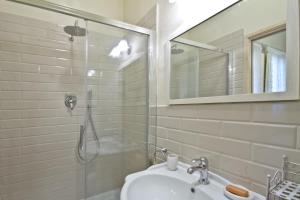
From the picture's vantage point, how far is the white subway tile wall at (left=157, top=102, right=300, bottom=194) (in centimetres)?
64

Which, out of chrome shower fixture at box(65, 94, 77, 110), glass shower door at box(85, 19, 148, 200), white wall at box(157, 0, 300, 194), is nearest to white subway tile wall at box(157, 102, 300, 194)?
white wall at box(157, 0, 300, 194)

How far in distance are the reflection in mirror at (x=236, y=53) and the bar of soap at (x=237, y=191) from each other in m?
0.39

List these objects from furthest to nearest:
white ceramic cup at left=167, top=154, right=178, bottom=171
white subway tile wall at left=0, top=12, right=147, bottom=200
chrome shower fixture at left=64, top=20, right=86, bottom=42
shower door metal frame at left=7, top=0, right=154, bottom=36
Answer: chrome shower fixture at left=64, top=20, right=86, bottom=42 → white subway tile wall at left=0, top=12, right=147, bottom=200 → shower door metal frame at left=7, top=0, right=154, bottom=36 → white ceramic cup at left=167, top=154, right=178, bottom=171

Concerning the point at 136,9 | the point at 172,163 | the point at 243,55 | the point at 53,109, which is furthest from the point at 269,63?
the point at 53,109

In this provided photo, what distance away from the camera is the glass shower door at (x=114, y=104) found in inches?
66.1

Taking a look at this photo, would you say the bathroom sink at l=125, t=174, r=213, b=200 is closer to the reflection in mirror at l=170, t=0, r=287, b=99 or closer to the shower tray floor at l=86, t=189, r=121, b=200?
the reflection in mirror at l=170, t=0, r=287, b=99

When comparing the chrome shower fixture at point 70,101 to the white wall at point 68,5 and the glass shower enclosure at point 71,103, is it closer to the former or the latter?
the glass shower enclosure at point 71,103

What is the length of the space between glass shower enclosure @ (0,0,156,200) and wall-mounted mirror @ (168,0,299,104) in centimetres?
50

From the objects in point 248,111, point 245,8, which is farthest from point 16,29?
point 248,111

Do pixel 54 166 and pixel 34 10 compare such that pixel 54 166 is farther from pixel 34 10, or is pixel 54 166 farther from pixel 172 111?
pixel 34 10

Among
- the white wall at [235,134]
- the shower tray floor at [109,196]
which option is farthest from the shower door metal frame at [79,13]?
the shower tray floor at [109,196]

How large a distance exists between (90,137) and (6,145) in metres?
0.65

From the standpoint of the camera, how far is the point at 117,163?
177 cm

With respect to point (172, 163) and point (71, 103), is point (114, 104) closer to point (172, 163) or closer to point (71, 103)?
point (71, 103)
